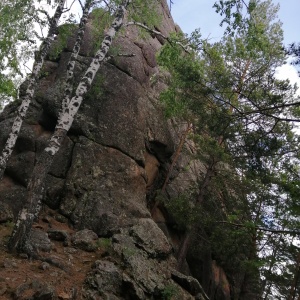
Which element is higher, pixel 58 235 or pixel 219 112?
pixel 219 112

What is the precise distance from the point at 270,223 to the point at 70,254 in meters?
7.81

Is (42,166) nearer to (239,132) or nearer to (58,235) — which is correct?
(58,235)

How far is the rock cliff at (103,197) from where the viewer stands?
8523 millimetres

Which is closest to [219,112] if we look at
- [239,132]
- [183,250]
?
[239,132]

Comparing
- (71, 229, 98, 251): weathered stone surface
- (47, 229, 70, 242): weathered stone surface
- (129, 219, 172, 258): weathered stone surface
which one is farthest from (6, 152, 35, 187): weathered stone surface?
(129, 219, 172, 258): weathered stone surface

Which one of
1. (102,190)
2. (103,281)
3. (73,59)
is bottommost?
(103,281)

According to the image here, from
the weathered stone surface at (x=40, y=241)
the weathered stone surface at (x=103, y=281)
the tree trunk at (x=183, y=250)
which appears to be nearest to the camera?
the weathered stone surface at (x=103, y=281)

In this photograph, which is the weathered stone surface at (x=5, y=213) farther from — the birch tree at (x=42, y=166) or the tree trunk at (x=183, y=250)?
the tree trunk at (x=183, y=250)

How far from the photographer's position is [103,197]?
12.9m

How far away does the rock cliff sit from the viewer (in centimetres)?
Result: 852

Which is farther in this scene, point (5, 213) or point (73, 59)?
point (73, 59)

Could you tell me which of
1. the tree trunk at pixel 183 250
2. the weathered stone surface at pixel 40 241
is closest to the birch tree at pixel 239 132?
the tree trunk at pixel 183 250

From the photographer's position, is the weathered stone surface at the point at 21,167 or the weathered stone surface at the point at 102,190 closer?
the weathered stone surface at the point at 102,190

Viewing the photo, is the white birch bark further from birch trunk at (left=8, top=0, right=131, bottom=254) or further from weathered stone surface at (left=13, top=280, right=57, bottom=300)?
weathered stone surface at (left=13, top=280, right=57, bottom=300)
